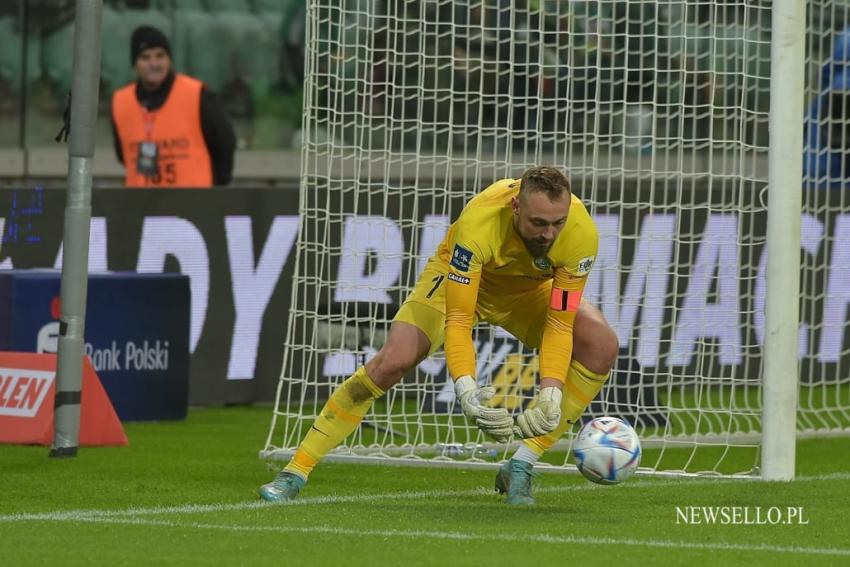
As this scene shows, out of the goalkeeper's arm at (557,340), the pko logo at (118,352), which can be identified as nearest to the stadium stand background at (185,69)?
the pko logo at (118,352)

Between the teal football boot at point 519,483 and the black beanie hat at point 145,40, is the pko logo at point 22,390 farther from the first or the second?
Answer: the black beanie hat at point 145,40

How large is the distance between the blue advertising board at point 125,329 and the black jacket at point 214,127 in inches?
66.5

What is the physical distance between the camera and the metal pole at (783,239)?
8359 millimetres

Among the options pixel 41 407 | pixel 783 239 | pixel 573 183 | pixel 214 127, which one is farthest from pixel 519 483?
pixel 214 127

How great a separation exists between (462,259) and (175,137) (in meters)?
5.83

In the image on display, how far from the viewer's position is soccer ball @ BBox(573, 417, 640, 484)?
23.9 feet

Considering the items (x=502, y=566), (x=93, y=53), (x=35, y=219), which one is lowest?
(x=502, y=566)

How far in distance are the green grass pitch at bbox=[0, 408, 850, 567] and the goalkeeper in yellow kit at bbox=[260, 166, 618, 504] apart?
0.34 m

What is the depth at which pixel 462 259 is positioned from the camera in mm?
7246

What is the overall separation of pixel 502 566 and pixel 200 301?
20.2 feet

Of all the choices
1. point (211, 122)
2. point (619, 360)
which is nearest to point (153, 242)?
point (211, 122)

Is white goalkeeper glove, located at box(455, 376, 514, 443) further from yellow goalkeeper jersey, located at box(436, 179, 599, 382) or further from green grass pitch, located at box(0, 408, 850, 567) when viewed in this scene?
green grass pitch, located at box(0, 408, 850, 567)

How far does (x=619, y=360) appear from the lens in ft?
33.9

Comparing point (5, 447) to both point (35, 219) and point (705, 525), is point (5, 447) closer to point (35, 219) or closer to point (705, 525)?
point (35, 219)
